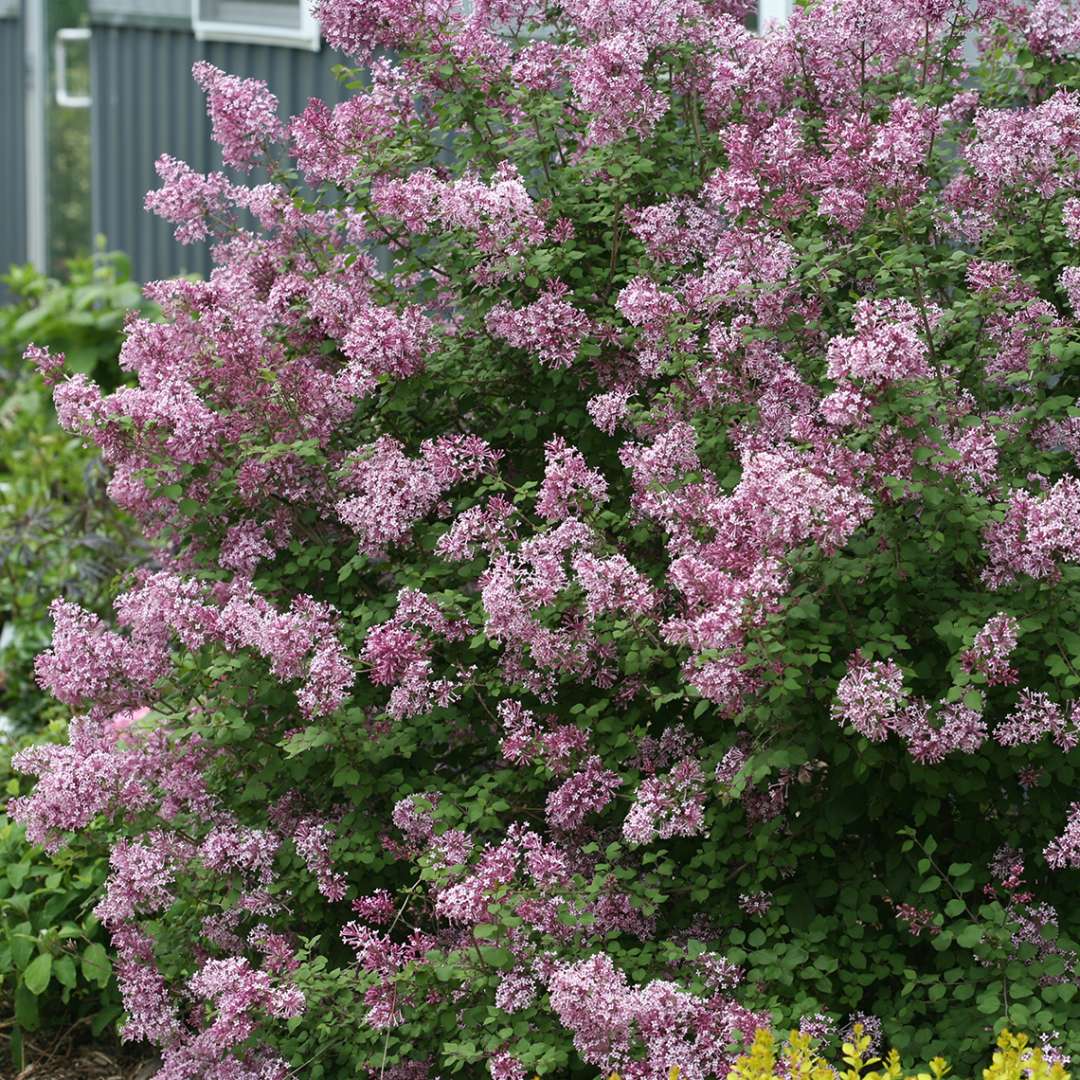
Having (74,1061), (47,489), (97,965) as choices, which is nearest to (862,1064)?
(97,965)

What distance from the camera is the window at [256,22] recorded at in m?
8.20

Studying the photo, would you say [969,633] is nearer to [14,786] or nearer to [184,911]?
[184,911]

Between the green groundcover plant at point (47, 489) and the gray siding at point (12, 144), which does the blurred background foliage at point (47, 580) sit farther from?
the gray siding at point (12, 144)

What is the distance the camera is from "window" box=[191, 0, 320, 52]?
26.9 ft

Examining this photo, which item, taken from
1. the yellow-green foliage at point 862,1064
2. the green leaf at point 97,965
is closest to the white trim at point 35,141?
the green leaf at point 97,965

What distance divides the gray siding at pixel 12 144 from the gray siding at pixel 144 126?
4010mm

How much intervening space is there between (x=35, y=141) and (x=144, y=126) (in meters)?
4.57

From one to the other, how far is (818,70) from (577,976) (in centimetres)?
203

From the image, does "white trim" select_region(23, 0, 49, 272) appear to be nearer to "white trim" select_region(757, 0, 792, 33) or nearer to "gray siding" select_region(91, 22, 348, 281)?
"gray siding" select_region(91, 22, 348, 281)

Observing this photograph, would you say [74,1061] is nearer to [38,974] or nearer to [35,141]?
[38,974]

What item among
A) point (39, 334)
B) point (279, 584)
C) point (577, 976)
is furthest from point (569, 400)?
point (39, 334)

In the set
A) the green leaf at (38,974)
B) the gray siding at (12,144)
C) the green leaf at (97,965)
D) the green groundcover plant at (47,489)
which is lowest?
the green leaf at (38,974)

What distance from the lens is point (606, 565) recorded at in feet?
9.89

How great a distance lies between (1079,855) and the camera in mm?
2939
